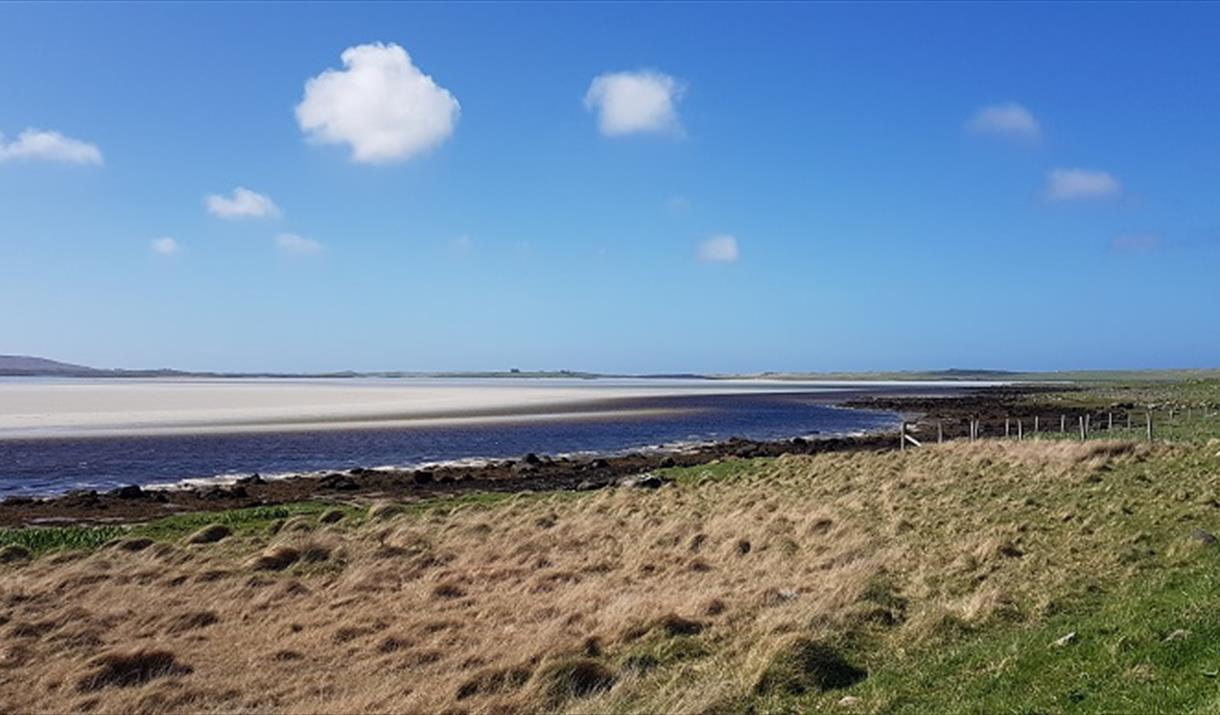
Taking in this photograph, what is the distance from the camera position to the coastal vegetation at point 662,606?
11.1 meters

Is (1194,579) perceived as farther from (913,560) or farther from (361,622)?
(361,622)

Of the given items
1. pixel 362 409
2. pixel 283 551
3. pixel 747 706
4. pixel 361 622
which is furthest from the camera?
pixel 362 409

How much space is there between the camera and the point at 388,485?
135 feet

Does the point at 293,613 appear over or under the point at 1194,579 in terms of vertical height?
under

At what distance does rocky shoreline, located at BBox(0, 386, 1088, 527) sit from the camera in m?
33.6

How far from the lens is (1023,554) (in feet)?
58.4

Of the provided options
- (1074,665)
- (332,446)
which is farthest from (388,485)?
(1074,665)

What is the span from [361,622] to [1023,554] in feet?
40.1

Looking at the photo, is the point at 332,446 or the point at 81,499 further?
the point at 332,446

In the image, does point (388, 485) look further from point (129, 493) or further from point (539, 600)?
point (539, 600)

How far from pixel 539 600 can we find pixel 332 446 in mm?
49007

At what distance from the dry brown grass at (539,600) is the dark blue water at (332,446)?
80.7 ft

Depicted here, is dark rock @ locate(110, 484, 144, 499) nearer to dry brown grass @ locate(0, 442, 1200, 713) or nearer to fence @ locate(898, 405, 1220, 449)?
dry brown grass @ locate(0, 442, 1200, 713)

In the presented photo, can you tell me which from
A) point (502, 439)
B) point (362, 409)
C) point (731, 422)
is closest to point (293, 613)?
point (502, 439)
